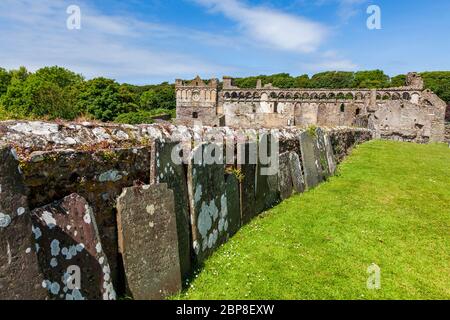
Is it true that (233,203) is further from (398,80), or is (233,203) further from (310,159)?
(398,80)

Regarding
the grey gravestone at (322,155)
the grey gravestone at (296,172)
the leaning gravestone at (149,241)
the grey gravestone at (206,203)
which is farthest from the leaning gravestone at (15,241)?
the grey gravestone at (322,155)

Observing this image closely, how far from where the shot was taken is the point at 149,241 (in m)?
4.49

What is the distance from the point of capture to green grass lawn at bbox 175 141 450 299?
502 cm

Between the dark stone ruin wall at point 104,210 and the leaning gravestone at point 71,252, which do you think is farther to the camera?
the leaning gravestone at point 71,252

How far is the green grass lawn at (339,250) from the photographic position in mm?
5020

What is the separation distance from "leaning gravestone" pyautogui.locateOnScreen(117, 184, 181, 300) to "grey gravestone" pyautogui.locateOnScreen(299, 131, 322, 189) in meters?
6.54

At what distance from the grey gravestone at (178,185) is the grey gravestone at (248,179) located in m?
2.22

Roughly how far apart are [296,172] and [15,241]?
811 cm

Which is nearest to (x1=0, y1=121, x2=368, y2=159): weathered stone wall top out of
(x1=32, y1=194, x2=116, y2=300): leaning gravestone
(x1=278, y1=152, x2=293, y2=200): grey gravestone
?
(x1=32, y1=194, x2=116, y2=300): leaning gravestone

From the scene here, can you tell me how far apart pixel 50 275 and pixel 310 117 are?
55842 mm

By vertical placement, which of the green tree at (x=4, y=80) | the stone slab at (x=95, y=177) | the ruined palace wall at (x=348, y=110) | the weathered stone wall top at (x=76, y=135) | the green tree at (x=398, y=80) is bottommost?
the stone slab at (x=95, y=177)

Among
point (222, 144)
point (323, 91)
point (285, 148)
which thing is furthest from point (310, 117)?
point (222, 144)

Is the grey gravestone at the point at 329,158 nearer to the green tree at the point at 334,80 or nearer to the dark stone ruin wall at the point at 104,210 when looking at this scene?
the dark stone ruin wall at the point at 104,210
